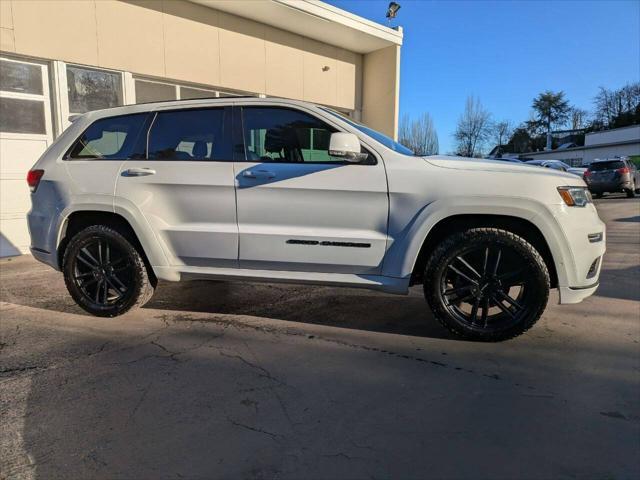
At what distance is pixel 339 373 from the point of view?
3.06 metres

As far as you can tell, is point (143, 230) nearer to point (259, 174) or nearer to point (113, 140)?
point (113, 140)

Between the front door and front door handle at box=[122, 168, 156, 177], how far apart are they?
2.68 feet

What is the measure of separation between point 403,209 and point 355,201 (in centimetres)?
38

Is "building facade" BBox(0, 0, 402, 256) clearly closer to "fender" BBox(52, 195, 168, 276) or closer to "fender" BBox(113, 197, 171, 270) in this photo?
"fender" BBox(52, 195, 168, 276)

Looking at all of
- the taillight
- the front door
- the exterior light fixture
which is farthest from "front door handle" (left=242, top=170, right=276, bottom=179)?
the exterior light fixture

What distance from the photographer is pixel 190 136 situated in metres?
4.08

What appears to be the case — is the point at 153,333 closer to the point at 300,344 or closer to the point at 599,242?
the point at 300,344

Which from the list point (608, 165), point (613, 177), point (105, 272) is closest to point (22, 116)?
point (105, 272)

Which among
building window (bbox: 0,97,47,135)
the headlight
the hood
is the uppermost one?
building window (bbox: 0,97,47,135)

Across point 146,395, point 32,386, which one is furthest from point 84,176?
Answer: point 146,395

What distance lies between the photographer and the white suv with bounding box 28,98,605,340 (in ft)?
11.2

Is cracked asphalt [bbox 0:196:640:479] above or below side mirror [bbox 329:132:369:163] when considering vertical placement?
below

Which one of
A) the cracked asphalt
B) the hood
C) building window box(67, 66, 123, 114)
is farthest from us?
building window box(67, 66, 123, 114)

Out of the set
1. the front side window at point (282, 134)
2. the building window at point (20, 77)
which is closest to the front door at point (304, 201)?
the front side window at point (282, 134)
